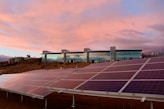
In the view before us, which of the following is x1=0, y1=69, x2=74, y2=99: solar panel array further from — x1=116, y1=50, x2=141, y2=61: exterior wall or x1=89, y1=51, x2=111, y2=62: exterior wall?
x1=89, y1=51, x2=111, y2=62: exterior wall

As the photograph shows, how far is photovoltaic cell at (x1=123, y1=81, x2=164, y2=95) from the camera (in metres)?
10.4

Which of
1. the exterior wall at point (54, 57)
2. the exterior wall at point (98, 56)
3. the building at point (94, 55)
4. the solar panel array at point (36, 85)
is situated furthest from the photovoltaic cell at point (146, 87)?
the exterior wall at point (54, 57)

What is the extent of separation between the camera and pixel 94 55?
288 feet

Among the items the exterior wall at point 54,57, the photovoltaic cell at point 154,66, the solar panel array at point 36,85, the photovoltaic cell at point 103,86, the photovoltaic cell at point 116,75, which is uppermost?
the exterior wall at point 54,57

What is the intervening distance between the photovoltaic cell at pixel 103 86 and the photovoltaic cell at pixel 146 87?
70 cm

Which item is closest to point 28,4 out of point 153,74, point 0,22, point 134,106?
point 0,22

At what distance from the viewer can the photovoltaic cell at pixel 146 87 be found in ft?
Answer: 34.3

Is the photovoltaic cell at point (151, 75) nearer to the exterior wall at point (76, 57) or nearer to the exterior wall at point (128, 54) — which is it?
the exterior wall at point (128, 54)

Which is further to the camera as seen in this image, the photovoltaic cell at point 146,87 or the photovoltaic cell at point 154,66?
the photovoltaic cell at point 154,66

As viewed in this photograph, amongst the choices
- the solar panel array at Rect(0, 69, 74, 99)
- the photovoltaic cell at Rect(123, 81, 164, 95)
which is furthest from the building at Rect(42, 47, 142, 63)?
the photovoltaic cell at Rect(123, 81, 164, 95)

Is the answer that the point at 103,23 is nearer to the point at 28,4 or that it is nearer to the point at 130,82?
the point at 28,4

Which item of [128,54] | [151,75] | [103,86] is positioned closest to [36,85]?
[103,86]

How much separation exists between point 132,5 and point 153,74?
1566 cm

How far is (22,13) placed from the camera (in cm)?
3462
